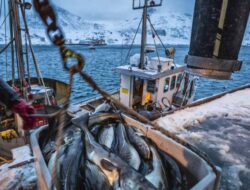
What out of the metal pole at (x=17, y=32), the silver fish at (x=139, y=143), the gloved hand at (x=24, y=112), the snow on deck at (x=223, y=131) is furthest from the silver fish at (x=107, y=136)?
the metal pole at (x=17, y=32)

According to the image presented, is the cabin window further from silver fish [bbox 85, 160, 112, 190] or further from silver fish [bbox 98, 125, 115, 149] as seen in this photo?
silver fish [bbox 85, 160, 112, 190]

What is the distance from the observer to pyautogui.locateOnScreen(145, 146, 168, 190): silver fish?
73.9 inches

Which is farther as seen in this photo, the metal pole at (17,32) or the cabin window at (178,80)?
the cabin window at (178,80)

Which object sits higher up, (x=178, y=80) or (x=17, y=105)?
(x=17, y=105)

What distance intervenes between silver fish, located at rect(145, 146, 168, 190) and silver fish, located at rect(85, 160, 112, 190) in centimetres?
42

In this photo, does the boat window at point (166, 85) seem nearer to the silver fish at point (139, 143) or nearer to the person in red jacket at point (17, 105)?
the silver fish at point (139, 143)

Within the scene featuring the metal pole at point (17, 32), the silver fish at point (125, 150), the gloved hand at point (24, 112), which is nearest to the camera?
the gloved hand at point (24, 112)

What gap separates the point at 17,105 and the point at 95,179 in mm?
1034

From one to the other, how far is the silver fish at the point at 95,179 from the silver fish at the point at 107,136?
Result: 49cm

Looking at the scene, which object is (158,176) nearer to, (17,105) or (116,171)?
(116,171)

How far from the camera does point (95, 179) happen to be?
1.93 meters

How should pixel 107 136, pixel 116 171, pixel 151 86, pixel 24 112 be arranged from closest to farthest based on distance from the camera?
pixel 24 112
pixel 116 171
pixel 107 136
pixel 151 86

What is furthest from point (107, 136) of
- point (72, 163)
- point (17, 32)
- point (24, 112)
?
point (17, 32)

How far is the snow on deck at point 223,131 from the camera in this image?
3160mm
